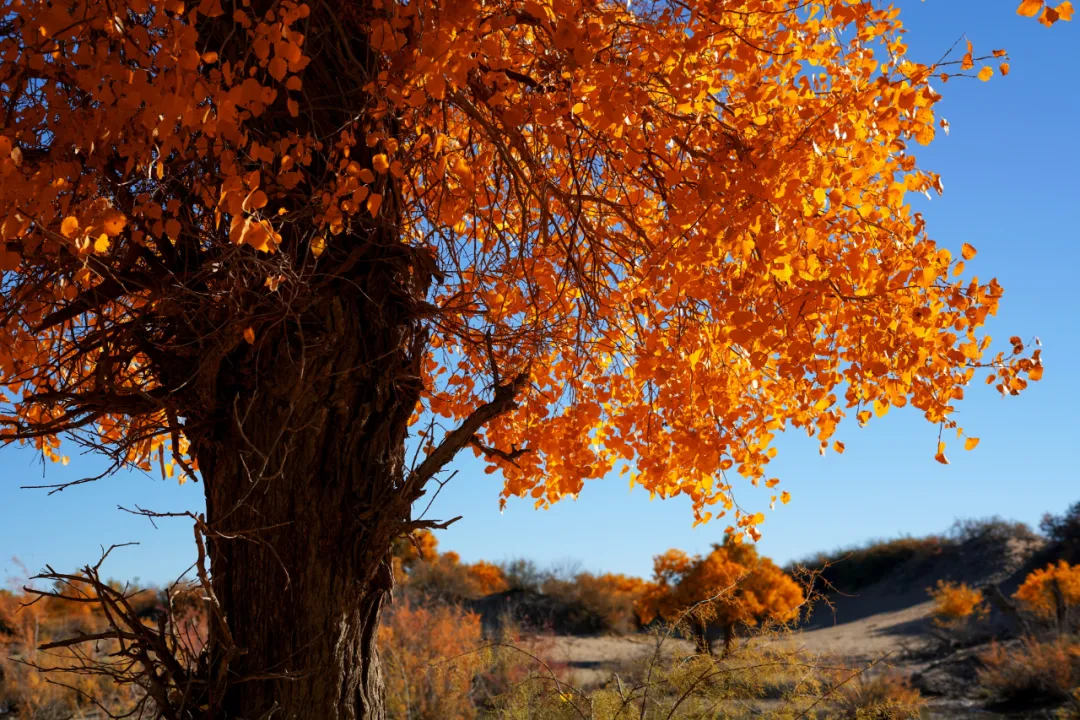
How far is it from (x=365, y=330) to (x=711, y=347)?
250 centimetres

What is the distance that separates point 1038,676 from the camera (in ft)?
35.1

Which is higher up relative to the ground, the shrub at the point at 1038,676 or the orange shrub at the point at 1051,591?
the orange shrub at the point at 1051,591

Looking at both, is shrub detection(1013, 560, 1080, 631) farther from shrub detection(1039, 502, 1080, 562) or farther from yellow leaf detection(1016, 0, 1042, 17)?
yellow leaf detection(1016, 0, 1042, 17)

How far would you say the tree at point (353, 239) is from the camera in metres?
3.27

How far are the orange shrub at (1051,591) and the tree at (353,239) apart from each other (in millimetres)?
11388

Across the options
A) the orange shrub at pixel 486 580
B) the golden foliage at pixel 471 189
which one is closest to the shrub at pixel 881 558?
the orange shrub at pixel 486 580

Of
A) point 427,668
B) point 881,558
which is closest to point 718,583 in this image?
point 427,668

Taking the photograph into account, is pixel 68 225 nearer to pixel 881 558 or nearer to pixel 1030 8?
pixel 1030 8

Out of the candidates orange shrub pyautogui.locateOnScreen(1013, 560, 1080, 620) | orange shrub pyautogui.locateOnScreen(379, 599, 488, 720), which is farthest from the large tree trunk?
orange shrub pyautogui.locateOnScreen(1013, 560, 1080, 620)

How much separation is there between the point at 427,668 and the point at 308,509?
4.17 metres

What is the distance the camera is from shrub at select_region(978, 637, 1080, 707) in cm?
1044

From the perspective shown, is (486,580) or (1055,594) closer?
(1055,594)

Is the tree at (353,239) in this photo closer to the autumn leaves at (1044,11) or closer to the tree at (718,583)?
the autumn leaves at (1044,11)

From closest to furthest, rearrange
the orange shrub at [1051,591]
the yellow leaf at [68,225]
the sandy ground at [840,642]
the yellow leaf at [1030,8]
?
the yellow leaf at [68,225]
the yellow leaf at [1030,8]
the orange shrub at [1051,591]
the sandy ground at [840,642]
